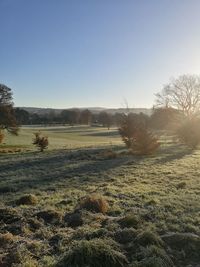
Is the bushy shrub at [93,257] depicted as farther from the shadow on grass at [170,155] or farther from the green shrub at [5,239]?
the shadow on grass at [170,155]

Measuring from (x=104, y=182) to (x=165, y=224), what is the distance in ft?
36.9

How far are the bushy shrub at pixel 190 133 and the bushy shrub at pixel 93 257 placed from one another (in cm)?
4478

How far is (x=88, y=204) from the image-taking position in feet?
49.2

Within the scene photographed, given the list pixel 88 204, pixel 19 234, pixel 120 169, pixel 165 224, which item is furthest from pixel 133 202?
pixel 120 169

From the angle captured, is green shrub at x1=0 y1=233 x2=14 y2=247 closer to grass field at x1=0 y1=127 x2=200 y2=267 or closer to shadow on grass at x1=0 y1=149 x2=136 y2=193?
grass field at x1=0 y1=127 x2=200 y2=267

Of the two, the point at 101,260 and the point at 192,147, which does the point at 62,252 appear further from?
the point at 192,147

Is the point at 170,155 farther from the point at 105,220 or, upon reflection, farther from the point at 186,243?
the point at 186,243

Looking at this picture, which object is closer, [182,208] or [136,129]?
[182,208]

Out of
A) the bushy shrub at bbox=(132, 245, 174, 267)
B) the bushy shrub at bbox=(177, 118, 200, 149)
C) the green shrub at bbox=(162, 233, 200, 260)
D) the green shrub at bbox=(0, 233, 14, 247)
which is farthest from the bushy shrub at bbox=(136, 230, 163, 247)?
the bushy shrub at bbox=(177, 118, 200, 149)

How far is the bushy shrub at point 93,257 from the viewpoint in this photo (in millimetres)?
8170

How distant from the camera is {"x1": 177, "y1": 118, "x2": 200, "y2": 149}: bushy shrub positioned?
2050 inches

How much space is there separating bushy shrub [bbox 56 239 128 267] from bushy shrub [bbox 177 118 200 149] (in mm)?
44782

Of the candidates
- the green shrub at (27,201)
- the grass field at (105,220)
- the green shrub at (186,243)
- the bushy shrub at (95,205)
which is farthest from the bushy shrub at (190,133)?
the green shrub at (186,243)

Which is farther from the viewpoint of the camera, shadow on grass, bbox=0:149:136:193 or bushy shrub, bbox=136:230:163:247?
shadow on grass, bbox=0:149:136:193
